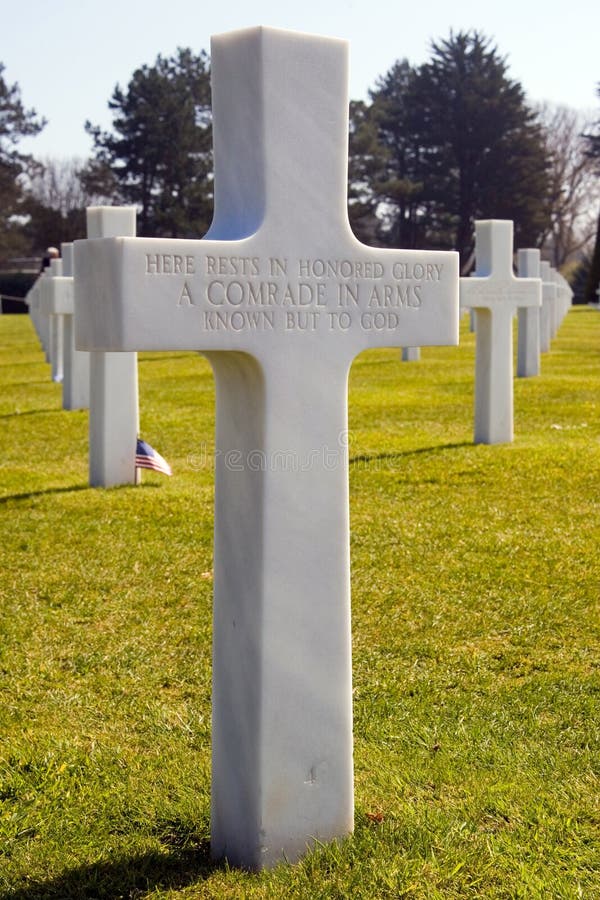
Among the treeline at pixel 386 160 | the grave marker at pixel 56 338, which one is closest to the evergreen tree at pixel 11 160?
the treeline at pixel 386 160

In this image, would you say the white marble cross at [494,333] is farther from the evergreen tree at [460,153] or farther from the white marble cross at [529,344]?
the evergreen tree at [460,153]

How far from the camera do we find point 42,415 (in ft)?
36.3

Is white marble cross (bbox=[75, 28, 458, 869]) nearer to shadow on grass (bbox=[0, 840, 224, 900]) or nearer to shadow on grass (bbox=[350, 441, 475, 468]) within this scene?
shadow on grass (bbox=[0, 840, 224, 900])

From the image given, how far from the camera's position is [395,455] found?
8461 millimetres

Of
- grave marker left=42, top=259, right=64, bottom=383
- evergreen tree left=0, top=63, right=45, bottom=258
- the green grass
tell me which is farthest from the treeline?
the green grass

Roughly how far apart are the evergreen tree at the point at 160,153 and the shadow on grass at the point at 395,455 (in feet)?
111

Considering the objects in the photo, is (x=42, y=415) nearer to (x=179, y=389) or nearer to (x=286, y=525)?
(x=179, y=389)

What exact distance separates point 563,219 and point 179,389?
56.9 m

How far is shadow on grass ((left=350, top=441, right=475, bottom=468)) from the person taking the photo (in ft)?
27.0

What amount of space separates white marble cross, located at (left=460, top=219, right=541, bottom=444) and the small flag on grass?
2.71 metres

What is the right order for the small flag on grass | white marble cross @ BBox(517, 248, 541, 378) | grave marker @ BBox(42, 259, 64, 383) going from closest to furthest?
the small flag on grass < grave marker @ BBox(42, 259, 64, 383) < white marble cross @ BBox(517, 248, 541, 378)

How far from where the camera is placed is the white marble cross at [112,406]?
7223mm

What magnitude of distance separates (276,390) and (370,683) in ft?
5.48

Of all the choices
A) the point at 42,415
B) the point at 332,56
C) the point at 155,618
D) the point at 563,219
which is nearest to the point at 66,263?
the point at 42,415
